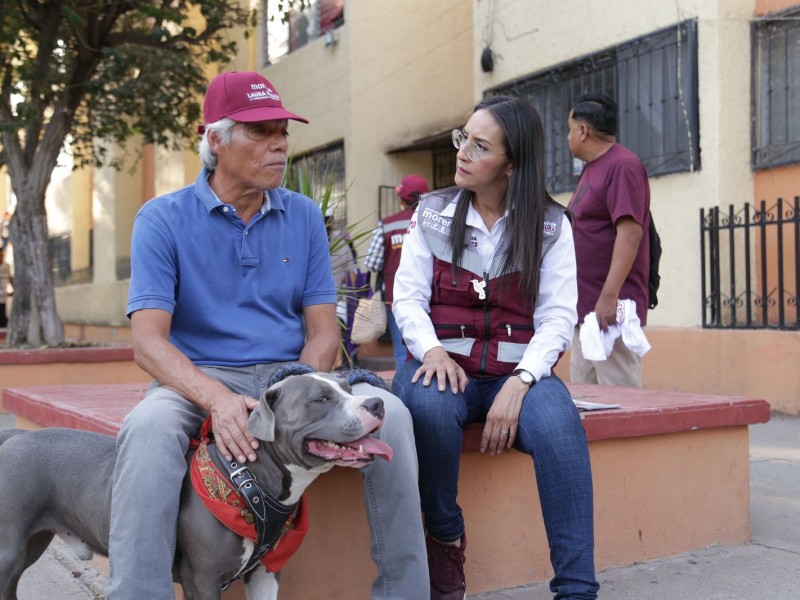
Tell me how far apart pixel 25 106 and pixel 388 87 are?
501 centimetres

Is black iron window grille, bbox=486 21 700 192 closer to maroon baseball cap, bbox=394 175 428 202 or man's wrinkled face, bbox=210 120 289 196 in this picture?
maroon baseball cap, bbox=394 175 428 202

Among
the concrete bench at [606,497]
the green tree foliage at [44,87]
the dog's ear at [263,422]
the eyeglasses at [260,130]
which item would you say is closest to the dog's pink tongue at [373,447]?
the dog's ear at [263,422]

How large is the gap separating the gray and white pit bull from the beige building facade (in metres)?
4.94

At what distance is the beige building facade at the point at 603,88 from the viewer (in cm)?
833

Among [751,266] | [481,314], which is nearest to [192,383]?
[481,314]

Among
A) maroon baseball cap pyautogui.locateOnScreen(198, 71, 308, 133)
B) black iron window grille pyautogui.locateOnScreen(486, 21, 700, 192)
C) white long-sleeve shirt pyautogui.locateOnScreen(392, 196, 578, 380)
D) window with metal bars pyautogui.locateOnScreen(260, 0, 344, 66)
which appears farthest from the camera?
window with metal bars pyautogui.locateOnScreen(260, 0, 344, 66)

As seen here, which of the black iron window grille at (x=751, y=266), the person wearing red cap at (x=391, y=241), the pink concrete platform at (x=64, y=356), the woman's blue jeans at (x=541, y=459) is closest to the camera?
the woman's blue jeans at (x=541, y=459)

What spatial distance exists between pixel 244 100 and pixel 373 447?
1312 mm

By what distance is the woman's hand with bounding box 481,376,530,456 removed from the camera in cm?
330

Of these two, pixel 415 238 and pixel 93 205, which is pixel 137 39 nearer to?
pixel 415 238

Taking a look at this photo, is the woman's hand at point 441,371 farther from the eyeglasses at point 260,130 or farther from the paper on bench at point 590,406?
the eyeglasses at point 260,130

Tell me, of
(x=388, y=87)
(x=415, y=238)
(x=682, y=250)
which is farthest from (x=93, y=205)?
(x=415, y=238)

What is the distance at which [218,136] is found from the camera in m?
3.32

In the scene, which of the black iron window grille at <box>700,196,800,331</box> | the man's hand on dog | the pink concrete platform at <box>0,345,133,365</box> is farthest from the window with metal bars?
the man's hand on dog
